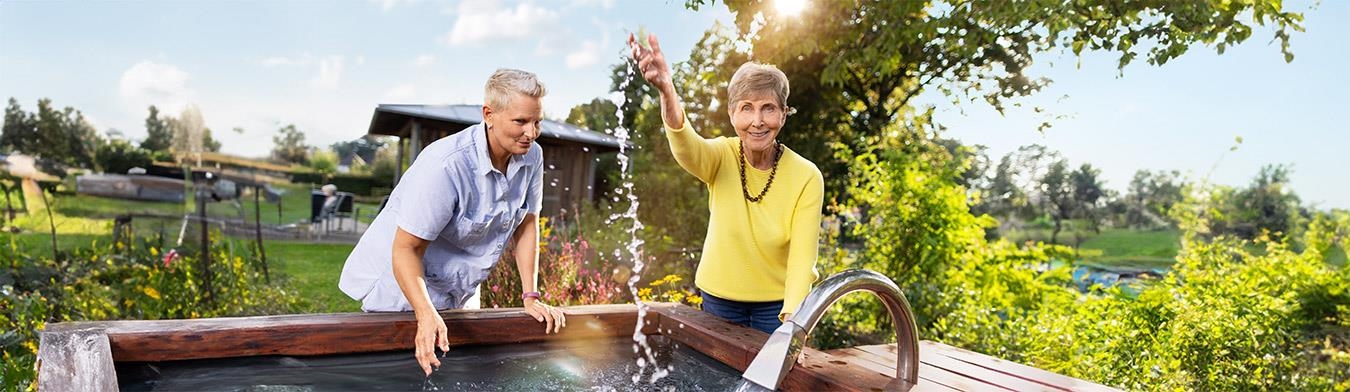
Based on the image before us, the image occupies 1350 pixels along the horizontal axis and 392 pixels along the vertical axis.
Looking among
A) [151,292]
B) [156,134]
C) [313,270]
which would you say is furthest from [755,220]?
[156,134]

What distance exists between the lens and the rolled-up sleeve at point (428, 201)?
1.65 metres

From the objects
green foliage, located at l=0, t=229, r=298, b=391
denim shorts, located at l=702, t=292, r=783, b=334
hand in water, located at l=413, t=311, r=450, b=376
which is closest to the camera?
hand in water, located at l=413, t=311, r=450, b=376

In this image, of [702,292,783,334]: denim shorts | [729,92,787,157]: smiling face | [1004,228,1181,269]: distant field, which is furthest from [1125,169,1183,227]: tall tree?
[729,92,787,157]: smiling face

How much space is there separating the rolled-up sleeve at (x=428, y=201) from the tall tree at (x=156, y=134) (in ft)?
42.9

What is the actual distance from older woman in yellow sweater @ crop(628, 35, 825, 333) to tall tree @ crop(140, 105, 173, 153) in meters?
13.2

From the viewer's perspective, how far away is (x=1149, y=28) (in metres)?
3.94

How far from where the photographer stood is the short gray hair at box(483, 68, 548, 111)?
5.41ft

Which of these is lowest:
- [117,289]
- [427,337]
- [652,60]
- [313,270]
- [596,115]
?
[313,270]

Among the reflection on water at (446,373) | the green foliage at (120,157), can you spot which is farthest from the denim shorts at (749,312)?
the green foliage at (120,157)

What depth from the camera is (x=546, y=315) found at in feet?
6.93

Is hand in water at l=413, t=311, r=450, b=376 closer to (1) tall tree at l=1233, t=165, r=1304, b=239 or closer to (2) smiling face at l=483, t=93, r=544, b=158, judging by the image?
(2) smiling face at l=483, t=93, r=544, b=158

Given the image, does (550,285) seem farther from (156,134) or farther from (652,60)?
(156,134)

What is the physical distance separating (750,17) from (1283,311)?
10.4 ft

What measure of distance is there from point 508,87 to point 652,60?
332 millimetres
